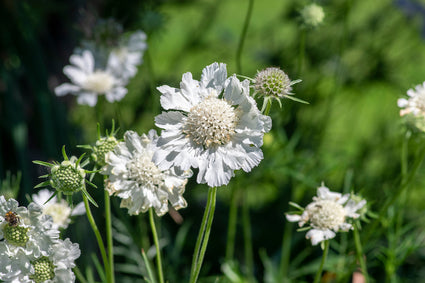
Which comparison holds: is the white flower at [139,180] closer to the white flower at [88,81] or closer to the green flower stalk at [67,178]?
the green flower stalk at [67,178]

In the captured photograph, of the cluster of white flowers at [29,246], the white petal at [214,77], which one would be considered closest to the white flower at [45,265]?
the cluster of white flowers at [29,246]

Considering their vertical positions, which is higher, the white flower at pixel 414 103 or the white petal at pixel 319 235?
the white flower at pixel 414 103

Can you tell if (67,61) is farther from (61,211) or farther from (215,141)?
(215,141)

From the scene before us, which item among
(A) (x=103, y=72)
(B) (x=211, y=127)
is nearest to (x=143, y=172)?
(B) (x=211, y=127)

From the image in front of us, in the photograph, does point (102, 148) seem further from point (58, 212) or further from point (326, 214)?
point (326, 214)

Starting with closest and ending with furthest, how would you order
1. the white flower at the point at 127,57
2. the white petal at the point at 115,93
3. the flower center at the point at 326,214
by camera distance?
the flower center at the point at 326,214, the white petal at the point at 115,93, the white flower at the point at 127,57

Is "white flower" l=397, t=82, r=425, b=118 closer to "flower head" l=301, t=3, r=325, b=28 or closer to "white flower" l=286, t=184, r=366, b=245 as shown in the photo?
"white flower" l=286, t=184, r=366, b=245
